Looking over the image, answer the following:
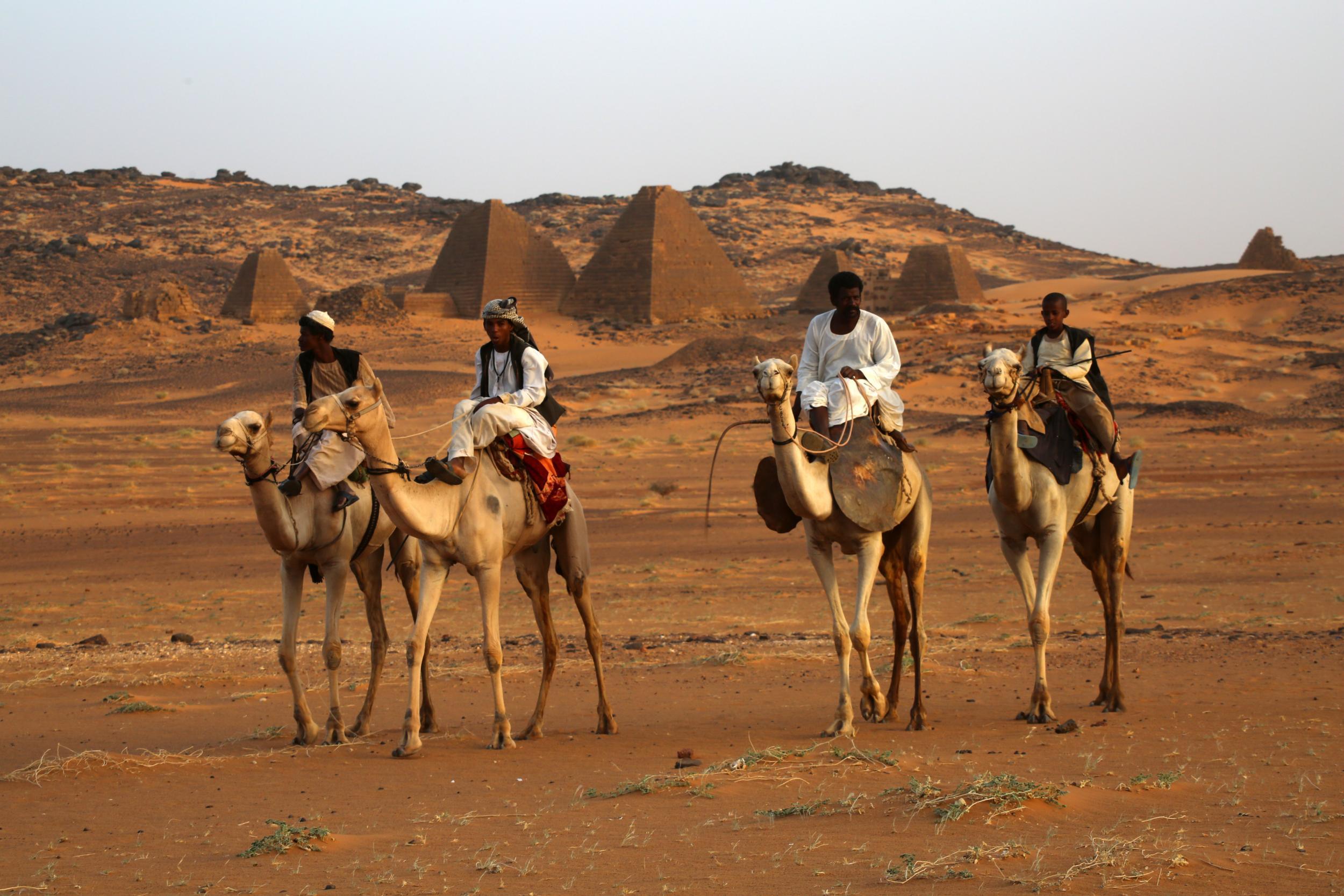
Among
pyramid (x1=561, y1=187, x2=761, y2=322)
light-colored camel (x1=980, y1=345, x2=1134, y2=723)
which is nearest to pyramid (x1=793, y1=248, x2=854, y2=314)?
pyramid (x1=561, y1=187, x2=761, y2=322)

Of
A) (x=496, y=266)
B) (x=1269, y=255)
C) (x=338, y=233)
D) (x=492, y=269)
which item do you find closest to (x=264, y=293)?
(x=492, y=269)

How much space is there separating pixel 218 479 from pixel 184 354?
22556mm

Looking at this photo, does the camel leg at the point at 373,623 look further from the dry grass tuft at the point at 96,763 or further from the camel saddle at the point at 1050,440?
the camel saddle at the point at 1050,440

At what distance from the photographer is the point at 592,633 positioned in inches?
311

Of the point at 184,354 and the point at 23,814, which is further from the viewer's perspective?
the point at 184,354

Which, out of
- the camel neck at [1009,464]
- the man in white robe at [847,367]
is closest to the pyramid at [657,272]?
the man in white robe at [847,367]

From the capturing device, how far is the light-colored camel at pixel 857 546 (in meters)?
6.95

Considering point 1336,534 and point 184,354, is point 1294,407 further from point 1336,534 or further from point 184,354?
point 184,354

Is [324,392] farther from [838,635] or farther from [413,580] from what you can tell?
[838,635]

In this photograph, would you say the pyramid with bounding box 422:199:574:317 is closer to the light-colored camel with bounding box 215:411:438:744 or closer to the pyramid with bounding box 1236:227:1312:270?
the pyramid with bounding box 1236:227:1312:270

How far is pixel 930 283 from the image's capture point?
2067 inches

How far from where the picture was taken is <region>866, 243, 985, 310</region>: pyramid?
51812mm

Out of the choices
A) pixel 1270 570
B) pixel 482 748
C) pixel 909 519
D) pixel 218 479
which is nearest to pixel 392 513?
pixel 482 748

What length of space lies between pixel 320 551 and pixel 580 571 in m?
1.44
